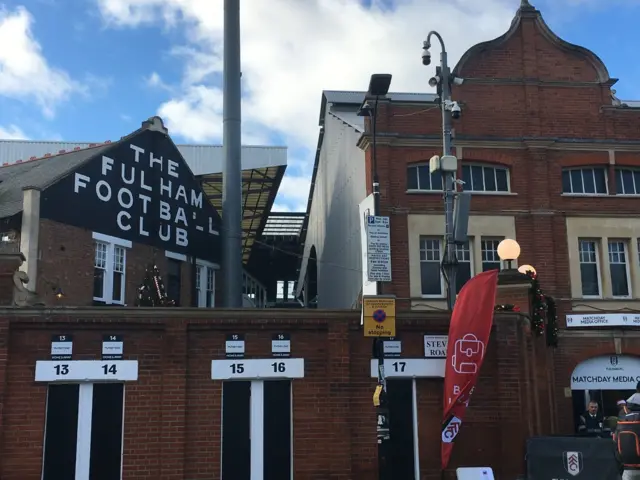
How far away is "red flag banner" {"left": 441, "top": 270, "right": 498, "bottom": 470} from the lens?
13.0m

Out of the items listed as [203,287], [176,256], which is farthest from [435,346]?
[203,287]

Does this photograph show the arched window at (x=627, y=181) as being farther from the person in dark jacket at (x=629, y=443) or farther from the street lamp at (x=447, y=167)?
the person in dark jacket at (x=629, y=443)

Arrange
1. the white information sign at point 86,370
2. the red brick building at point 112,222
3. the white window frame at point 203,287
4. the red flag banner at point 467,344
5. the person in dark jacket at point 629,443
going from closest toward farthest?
the person in dark jacket at point 629,443
the white information sign at point 86,370
the red flag banner at point 467,344
the red brick building at point 112,222
the white window frame at point 203,287

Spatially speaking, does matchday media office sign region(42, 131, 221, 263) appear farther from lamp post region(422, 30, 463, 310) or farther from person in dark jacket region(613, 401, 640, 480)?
person in dark jacket region(613, 401, 640, 480)

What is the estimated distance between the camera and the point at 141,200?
25.9 m

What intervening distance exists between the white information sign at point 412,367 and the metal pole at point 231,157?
49.0 feet

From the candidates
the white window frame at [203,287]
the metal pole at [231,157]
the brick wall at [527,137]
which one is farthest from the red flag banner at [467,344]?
the white window frame at [203,287]

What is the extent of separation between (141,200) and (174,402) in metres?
14.1

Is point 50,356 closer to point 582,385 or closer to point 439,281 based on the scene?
point 439,281

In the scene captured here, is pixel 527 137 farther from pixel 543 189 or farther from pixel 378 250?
pixel 378 250

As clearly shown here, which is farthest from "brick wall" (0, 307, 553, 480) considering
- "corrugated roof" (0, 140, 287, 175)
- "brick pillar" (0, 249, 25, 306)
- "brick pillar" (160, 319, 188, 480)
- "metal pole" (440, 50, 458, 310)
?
"corrugated roof" (0, 140, 287, 175)

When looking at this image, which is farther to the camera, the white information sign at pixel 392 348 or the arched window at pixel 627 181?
the arched window at pixel 627 181

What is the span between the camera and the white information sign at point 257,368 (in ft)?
43.3

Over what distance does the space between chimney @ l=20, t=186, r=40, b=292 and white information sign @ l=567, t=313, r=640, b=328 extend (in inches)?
633
